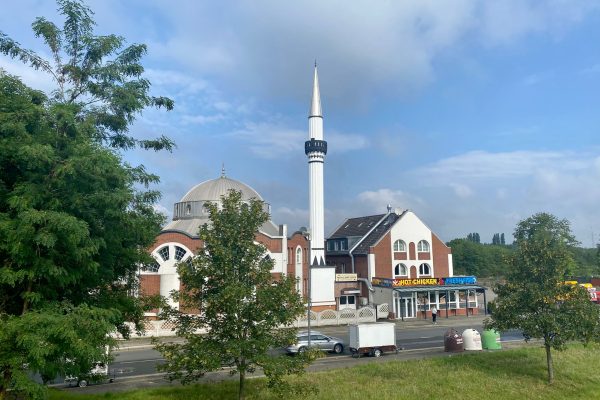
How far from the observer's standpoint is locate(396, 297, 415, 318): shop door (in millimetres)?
48844

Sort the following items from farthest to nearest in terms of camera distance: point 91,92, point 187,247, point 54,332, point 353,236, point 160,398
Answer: point 353,236
point 187,247
point 160,398
point 91,92
point 54,332

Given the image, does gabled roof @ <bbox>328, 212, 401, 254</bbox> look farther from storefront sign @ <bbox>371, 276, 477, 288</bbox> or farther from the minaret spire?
the minaret spire

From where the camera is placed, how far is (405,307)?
49.2m

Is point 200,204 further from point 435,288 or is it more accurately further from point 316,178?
point 435,288

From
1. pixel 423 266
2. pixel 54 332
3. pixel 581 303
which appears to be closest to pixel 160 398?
pixel 54 332

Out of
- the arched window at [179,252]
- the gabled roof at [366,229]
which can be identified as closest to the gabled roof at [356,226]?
the gabled roof at [366,229]

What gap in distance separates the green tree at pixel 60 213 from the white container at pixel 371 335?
16.2m

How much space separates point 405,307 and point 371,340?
22.5 metres

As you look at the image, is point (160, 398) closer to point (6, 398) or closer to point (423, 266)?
point (6, 398)

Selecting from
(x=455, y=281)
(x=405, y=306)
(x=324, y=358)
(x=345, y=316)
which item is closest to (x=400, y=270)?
(x=405, y=306)

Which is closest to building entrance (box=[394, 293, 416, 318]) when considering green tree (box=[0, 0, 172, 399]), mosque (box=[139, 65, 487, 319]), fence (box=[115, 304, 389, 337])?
mosque (box=[139, 65, 487, 319])

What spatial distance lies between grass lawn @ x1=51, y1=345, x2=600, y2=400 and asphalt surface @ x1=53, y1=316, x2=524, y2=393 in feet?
5.05

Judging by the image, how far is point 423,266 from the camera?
181ft

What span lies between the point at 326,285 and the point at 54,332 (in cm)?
3996
